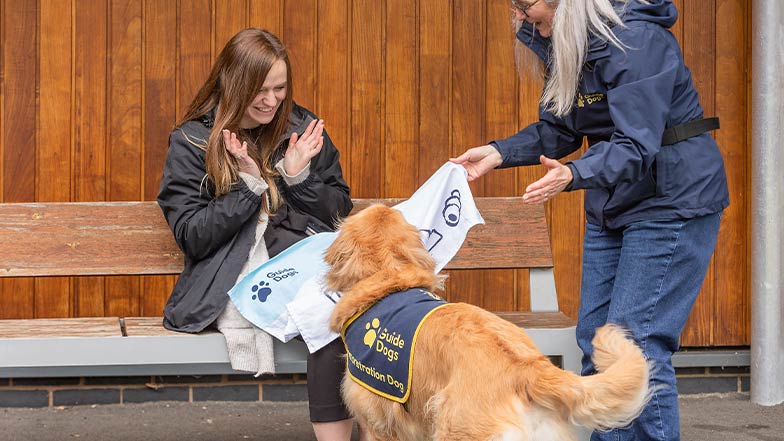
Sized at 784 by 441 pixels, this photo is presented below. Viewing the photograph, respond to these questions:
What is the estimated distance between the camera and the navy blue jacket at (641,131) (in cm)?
341

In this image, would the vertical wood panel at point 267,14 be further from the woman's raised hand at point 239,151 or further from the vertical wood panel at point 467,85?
the woman's raised hand at point 239,151

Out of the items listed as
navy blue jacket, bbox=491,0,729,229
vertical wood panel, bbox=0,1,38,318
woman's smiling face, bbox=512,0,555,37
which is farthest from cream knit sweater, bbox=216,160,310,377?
vertical wood panel, bbox=0,1,38,318

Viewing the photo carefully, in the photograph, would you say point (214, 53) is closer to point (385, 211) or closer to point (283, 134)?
point (283, 134)

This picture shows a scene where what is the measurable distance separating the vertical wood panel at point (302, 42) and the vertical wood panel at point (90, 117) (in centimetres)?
98

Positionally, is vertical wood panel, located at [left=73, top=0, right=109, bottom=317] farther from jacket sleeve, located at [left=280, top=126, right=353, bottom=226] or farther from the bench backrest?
jacket sleeve, located at [left=280, top=126, right=353, bottom=226]

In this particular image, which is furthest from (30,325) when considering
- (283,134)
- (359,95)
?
(359,95)

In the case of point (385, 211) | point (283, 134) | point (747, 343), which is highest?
point (283, 134)

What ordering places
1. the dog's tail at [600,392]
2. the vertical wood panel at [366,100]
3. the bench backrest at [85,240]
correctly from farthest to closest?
the vertical wood panel at [366,100] → the bench backrest at [85,240] → the dog's tail at [600,392]

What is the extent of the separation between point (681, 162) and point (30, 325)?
2.86 metres

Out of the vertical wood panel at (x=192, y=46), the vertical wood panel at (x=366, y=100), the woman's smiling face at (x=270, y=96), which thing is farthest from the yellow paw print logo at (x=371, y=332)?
the vertical wood panel at (x=192, y=46)

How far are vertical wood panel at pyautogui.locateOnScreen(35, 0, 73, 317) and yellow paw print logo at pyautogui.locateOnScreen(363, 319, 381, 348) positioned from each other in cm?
262

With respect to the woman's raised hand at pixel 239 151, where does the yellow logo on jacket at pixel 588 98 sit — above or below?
above

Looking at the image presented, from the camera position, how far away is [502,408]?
3033 mm

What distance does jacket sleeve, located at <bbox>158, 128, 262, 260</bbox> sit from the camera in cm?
420
